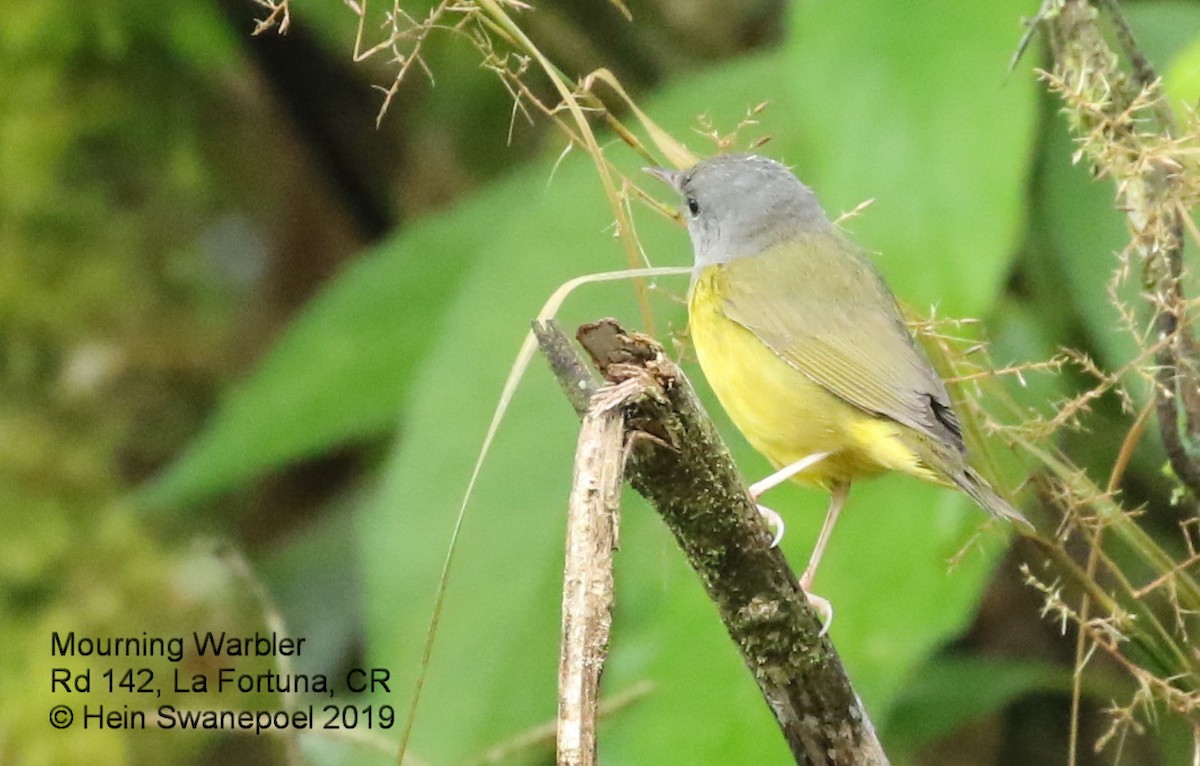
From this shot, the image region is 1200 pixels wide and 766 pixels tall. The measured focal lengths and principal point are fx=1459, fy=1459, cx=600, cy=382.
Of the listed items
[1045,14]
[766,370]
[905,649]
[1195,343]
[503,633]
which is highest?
[1045,14]

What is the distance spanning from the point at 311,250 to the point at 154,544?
1254 millimetres

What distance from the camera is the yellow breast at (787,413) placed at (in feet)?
6.63

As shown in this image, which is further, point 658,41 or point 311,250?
point 311,250

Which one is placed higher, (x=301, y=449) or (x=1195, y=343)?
(x=301, y=449)

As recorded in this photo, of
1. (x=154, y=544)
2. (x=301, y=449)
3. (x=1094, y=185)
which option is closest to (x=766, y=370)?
(x=1094, y=185)

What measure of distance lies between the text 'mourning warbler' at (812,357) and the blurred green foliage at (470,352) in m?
0.15

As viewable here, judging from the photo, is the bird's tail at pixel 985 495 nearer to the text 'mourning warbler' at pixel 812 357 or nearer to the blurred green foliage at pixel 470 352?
the text 'mourning warbler' at pixel 812 357

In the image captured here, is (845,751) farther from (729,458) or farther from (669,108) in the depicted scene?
(669,108)

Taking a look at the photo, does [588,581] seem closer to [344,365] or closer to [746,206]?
[746,206]

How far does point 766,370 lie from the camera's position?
6.86 ft

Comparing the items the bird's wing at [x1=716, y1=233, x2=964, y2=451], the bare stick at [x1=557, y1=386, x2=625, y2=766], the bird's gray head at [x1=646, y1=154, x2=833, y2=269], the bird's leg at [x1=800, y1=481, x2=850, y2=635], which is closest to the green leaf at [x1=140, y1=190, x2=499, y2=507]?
the bird's gray head at [x1=646, y1=154, x2=833, y2=269]

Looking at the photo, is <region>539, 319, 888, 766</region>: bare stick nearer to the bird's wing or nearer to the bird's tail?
the bird's tail

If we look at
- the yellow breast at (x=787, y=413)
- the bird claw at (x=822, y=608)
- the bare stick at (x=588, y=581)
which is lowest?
the bird claw at (x=822, y=608)

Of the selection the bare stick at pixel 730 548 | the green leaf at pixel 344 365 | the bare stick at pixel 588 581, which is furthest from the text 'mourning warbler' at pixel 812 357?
the green leaf at pixel 344 365
